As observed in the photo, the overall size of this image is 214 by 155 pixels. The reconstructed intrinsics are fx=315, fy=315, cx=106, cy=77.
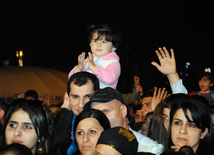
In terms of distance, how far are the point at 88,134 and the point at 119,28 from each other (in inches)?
614

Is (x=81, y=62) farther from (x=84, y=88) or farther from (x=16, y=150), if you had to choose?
(x=16, y=150)

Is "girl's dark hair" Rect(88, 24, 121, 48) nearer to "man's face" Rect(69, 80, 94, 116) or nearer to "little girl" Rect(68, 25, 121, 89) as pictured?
"little girl" Rect(68, 25, 121, 89)

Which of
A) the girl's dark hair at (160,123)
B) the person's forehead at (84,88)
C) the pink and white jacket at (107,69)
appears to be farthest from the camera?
the pink and white jacket at (107,69)

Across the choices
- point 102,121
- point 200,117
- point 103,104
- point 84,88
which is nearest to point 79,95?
point 84,88

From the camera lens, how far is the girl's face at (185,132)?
3.51m

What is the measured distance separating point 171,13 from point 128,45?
11.0 ft

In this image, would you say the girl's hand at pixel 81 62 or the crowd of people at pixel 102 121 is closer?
the crowd of people at pixel 102 121

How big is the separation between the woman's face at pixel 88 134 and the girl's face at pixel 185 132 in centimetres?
86

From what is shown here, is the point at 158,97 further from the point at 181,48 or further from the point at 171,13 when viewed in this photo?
the point at 181,48

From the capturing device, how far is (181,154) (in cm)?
258

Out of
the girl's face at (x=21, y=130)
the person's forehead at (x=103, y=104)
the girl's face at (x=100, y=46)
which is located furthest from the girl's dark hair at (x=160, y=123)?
the girl's face at (x=21, y=130)

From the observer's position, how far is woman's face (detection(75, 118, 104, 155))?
344 cm

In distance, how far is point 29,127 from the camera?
3.75m

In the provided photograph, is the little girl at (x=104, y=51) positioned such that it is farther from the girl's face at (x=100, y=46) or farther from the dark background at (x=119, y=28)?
the dark background at (x=119, y=28)
